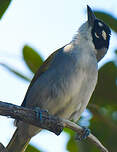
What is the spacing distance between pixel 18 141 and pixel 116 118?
4.20ft

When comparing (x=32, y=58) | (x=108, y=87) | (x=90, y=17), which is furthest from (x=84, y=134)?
(x=90, y=17)

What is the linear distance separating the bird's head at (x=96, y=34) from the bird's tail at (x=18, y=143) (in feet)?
4.36

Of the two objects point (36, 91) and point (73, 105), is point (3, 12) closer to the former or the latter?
point (36, 91)

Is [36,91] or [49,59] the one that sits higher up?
[49,59]

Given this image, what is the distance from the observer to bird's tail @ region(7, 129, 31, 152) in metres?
3.65

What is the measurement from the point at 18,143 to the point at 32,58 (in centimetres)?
120

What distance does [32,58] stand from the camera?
299 centimetres

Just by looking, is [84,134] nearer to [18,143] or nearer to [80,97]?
[80,97]

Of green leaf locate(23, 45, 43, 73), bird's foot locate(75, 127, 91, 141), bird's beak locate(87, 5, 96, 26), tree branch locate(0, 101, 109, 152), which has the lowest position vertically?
bird's foot locate(75, 127, 91, 141)

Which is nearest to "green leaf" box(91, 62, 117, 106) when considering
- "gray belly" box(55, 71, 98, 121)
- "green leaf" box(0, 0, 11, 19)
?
"gray belly" box(55, 71, 98, 121)

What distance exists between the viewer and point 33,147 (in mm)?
2885

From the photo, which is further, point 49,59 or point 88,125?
point 49,59

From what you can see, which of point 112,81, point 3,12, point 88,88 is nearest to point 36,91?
point 88,88

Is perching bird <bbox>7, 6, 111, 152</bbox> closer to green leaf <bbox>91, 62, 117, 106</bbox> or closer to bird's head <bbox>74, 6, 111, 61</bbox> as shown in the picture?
bird's head <bbox>74, 6, 111, 61</bbox>
